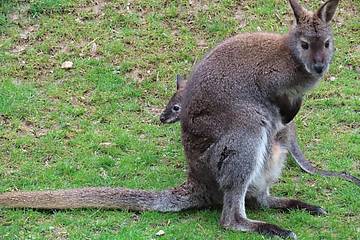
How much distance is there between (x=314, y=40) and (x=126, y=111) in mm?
2799

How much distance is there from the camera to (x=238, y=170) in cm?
634

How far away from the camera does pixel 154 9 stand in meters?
10.3

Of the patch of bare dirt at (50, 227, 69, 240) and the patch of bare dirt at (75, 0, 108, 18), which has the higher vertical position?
the patch of bare dirt at (75, 0, 108, 18)

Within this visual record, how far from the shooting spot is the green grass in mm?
6629

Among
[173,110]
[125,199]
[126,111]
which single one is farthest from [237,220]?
[126,111]

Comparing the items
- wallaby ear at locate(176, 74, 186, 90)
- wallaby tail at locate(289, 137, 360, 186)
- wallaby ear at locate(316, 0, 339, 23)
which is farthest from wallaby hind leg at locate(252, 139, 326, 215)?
wallaby ear at locate(176, 74, 186, 90)

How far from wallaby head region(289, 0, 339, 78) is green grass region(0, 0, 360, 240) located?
1.23 m

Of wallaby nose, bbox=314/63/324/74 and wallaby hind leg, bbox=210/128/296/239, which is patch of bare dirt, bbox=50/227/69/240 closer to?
wallaby hind leg, bbox=210/128/296/239

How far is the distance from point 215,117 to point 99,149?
1.81m

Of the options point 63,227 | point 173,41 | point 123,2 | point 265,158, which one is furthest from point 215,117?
point 123,2

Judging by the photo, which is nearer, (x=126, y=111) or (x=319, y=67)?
(x=319, y=67)

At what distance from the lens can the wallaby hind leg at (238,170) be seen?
249 inches

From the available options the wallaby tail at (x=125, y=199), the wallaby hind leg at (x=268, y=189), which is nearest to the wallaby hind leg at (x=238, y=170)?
the wallaby hind leg at (x=268, y=189)

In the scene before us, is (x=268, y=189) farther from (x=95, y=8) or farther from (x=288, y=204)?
(x=95, y=8)
